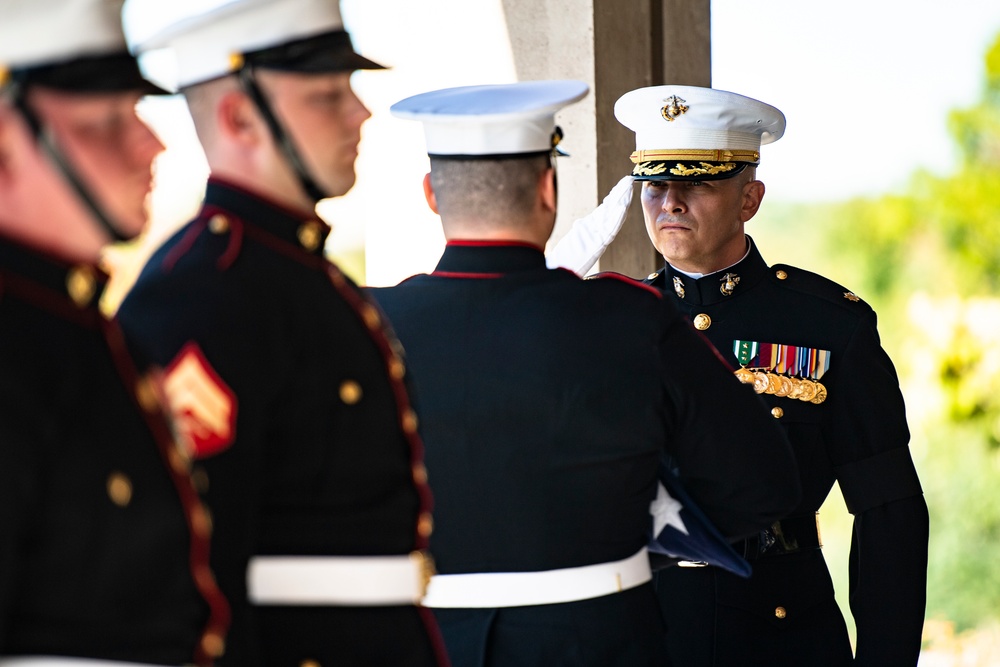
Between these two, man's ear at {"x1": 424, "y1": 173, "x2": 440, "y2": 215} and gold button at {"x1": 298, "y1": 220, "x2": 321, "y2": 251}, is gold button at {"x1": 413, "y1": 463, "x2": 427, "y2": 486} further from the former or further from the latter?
man's ear at {"x1": 424, "y1": 173, "x2": 440, "y2": 215}

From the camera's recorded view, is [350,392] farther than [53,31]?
Yes

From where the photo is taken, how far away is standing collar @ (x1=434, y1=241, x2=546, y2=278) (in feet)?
6.97

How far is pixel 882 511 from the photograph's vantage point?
2.85 meters

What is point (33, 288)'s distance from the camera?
1.19m

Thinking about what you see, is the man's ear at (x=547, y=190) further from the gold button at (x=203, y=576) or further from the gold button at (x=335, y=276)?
the gold button at (x=203, y=576)

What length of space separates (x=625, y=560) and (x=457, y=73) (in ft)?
6.50

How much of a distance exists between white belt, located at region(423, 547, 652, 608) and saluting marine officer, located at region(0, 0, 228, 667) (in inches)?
34.4

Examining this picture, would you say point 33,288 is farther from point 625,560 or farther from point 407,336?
point 625,560

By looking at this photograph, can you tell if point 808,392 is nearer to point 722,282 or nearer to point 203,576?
point 722,282

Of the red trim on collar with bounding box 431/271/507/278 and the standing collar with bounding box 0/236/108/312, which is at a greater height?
the standing collar with bounding box 0/236/108/312

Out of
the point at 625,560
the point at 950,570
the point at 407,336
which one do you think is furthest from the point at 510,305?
the point at 950,570

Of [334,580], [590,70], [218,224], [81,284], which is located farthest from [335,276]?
[590,70]

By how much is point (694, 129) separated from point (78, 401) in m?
2.16

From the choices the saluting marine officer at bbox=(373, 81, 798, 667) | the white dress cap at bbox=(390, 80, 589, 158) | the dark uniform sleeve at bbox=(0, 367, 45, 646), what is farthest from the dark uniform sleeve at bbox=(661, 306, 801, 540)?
the dark uniform sleeve at bbox=(0, 367, 45, 646)
